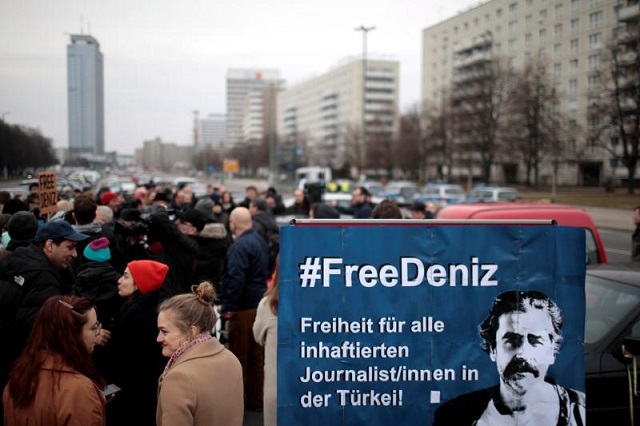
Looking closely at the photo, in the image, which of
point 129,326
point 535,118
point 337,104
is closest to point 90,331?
point 129,326

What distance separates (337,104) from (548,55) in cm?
9559

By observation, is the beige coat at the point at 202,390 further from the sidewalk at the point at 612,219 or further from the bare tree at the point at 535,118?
the bare tree at the point at 535,118

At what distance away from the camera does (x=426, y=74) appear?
88.2 metres

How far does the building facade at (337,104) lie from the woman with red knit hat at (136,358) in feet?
331

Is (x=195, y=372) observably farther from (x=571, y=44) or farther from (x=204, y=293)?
(x=571, y=44)

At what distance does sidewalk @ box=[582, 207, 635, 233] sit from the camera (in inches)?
1096

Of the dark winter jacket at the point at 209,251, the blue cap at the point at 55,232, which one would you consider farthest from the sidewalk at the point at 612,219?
the blue cap at the point at 55,232

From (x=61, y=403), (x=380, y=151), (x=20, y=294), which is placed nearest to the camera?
(x=61, y=403)

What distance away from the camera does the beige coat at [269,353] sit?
152 inches

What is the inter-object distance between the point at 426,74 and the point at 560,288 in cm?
8891

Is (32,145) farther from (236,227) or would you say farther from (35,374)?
(35,374)

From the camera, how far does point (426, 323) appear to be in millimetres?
3232

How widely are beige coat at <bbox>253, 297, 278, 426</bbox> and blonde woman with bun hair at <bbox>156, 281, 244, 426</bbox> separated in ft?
3.20

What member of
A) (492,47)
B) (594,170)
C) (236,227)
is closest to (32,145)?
(236,227)
